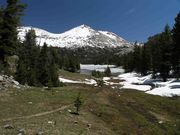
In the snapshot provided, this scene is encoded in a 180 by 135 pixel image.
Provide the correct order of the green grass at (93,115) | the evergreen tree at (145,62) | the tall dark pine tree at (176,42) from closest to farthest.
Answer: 1. the green grass at (93,115)
2. the tall dark pine tree at (176,42)
3. the evergreen tree at (145,62)

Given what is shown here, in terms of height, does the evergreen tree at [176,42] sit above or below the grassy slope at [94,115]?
above

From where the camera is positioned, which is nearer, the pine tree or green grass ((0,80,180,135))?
green grass ((0,80,180,135))

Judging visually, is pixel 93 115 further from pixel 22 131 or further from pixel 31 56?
pixel 31 56

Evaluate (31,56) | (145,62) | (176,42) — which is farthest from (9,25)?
(145,62)

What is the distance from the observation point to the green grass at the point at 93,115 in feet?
94.9

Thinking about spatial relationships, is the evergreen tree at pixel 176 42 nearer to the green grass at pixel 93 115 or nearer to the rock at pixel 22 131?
the green grass at pixel 93 115

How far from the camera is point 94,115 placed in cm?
3747

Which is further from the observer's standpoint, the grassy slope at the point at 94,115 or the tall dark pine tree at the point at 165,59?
the tall dark pine tree at the point at 165,59

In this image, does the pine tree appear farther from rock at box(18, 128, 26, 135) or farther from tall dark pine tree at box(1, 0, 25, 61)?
rock at box(18, 128, 26, 135)

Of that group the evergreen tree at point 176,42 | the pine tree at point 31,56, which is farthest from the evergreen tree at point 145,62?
the evergreen tree at point 176,42

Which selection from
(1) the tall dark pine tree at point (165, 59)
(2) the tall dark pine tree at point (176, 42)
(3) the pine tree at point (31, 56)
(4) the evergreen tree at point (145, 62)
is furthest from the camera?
(4) the evergreen tree at point (145, 62)

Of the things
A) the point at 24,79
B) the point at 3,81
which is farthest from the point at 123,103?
the point at 24,79

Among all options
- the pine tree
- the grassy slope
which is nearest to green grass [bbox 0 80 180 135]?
the grassy slope

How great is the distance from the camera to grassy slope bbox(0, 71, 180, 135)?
2898 cm
